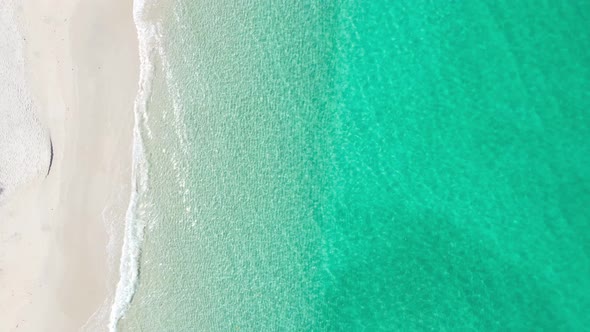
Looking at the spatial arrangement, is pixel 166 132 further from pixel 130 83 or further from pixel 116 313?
pixel 116 313

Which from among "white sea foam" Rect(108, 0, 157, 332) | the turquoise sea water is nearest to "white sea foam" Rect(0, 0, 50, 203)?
"white sea foam" Rect(108, 0, 157, 332)

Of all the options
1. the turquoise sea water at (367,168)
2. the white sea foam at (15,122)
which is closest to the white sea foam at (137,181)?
the turquoise sea water at (367,168)

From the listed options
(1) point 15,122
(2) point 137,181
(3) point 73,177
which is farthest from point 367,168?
(1) point 15,122

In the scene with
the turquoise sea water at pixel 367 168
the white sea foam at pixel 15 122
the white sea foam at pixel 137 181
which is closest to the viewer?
the turquoise sea water at pixel 367 168

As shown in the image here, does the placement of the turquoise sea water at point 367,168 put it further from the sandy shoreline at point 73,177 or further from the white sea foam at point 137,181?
the sandy shoreline at point 73,177

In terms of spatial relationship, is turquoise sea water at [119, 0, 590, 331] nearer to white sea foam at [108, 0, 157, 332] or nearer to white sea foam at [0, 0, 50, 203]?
white sea foam at [108, 0, 157, 332]

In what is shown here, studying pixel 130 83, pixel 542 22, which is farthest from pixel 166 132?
pixel 542 22

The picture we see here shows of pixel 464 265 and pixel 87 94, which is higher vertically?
pixel 87 94
